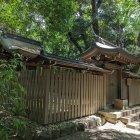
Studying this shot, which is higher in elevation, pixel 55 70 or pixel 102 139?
pixel 55 70

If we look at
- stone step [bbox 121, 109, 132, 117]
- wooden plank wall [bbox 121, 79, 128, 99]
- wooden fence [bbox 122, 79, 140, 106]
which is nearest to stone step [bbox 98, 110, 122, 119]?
stone step [bbox 121, 109, 132, 117]

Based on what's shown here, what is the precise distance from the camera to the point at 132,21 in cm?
2011

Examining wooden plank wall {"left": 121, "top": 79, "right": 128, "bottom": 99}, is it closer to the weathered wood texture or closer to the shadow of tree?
the weathered wood texture

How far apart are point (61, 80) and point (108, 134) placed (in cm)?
258

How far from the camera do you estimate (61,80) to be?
725 cm

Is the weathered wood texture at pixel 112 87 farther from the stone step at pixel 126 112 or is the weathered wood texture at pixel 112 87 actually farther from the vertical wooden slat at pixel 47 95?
the vertical wooden slat at pixel 47 95

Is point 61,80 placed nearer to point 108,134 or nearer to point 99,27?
point 108,134

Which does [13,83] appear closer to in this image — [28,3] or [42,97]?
[42,97]

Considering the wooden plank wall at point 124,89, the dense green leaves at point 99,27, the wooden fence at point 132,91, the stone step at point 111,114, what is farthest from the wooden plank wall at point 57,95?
the dense green leaves at point 99,27

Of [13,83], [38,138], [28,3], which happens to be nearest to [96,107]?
[38,138]

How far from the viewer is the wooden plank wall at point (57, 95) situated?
6719 millimetres

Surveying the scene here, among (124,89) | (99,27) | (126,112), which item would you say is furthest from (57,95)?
(99,27)

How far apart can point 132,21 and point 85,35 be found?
5839mm

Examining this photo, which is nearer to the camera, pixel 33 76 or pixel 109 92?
pixel 33 76
